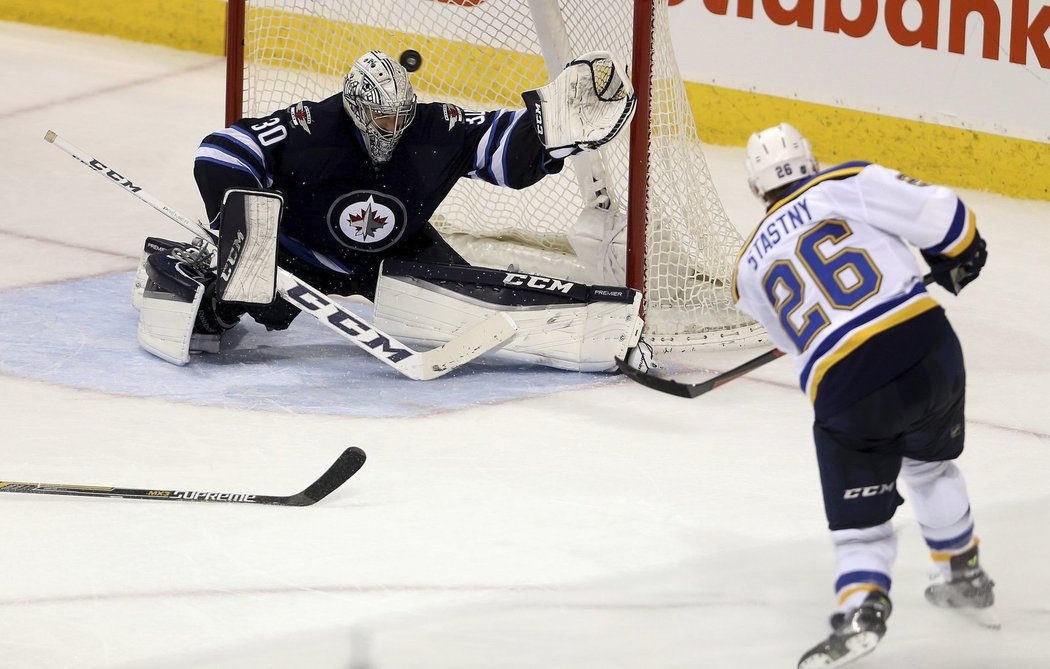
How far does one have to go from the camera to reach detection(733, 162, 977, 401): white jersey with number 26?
97.5 inches

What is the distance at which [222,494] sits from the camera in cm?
311

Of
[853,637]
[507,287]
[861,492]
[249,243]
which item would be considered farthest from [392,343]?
[853,637]

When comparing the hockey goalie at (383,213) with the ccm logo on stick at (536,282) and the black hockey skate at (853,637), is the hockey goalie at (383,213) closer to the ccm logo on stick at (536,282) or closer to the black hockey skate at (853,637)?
the ccm logo on stick at (536,282)

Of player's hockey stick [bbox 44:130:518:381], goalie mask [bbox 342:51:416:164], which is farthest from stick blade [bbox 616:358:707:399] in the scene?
goalie mask [bbox 342:51:416:164]

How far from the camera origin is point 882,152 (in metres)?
5.65

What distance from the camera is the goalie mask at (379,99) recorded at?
3814mm

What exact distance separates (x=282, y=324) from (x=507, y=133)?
0.73 m

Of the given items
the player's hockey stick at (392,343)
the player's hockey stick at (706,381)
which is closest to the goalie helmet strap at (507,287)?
the player's hockey stick at (392,343)

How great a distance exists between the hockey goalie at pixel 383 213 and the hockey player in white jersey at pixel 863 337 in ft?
4.25

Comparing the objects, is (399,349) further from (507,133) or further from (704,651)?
(704,651)

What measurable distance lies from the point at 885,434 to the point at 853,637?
0.30 metres

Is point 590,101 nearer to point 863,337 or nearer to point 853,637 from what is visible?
point 863,337

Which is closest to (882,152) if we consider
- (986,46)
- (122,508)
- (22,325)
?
(986,46)

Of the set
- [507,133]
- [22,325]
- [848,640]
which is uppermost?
[507,133]
